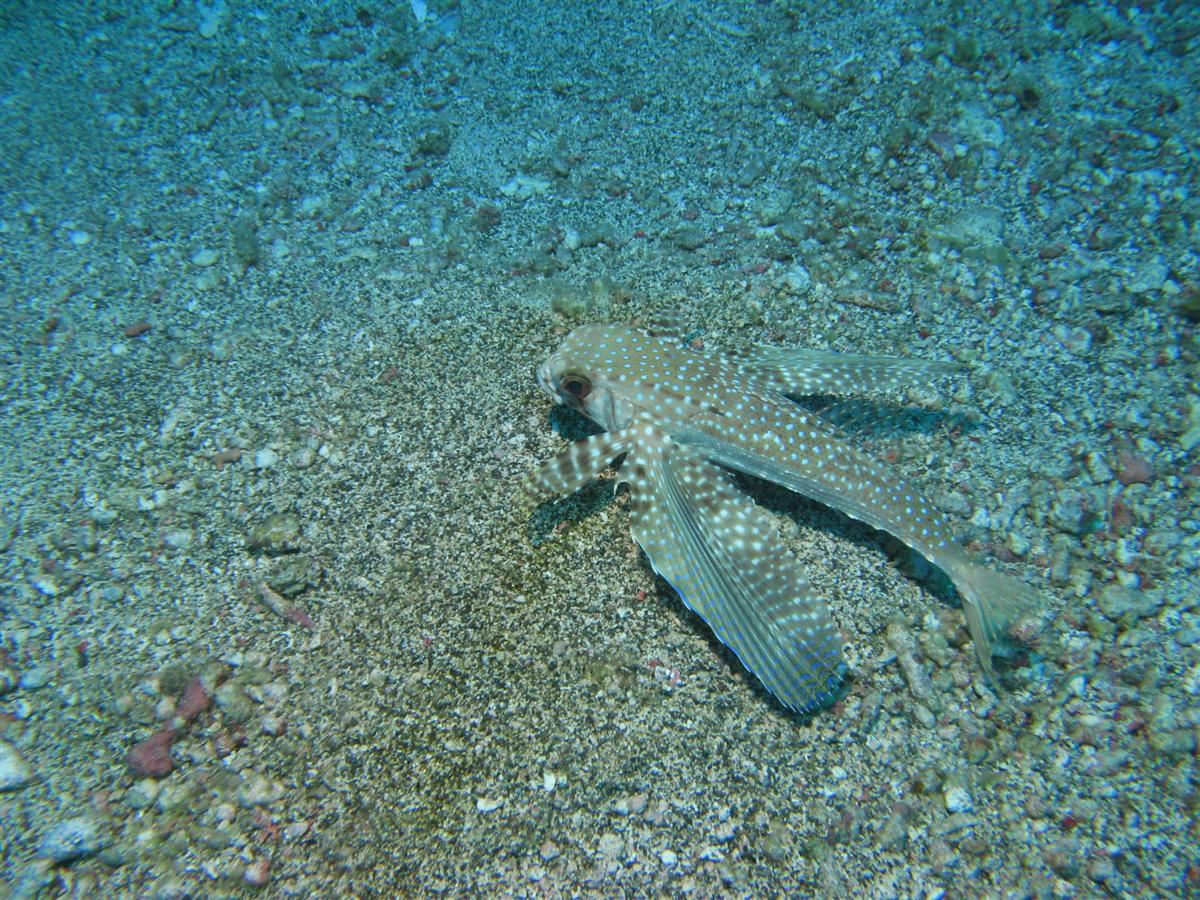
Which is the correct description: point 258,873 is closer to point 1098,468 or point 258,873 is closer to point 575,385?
point 575,385

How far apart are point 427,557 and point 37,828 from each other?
6.29 ft

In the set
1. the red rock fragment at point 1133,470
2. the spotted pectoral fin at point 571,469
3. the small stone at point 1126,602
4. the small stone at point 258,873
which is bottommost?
the small stone at point 1126,602

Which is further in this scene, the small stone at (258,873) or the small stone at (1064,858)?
the small stone at (1064,858)

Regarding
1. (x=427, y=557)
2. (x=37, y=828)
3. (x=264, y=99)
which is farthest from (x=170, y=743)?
(x=264, y=99)

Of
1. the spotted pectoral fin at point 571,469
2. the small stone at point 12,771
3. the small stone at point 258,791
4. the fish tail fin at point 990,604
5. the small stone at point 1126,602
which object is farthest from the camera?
the spotted pectoral fin at point 571,469

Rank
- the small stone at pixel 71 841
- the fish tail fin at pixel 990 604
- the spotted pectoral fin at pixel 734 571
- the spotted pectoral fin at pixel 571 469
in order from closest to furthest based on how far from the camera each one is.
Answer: the small stone at pixel 71 841 → the spotted pectoral fin at pixel 734 571 → the fish tail fin at pixel 990 604 → the spotted pectoral fin at pixel 571 469

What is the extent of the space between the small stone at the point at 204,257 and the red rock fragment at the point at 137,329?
1.86ft

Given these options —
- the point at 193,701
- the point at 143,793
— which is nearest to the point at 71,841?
the point at 143,793

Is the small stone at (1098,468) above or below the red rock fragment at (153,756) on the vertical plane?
below

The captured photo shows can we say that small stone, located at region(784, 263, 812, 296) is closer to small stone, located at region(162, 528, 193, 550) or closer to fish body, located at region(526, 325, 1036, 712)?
fish body, located at region(526, 325, 1036, 712)

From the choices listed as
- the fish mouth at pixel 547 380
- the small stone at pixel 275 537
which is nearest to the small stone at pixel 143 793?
the small stone at pixel 275 537

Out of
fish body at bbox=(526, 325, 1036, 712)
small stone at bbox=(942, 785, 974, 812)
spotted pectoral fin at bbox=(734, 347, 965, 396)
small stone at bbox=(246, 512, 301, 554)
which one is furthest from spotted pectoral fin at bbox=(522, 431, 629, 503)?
small stone at bbox=(942, 785, 974, 812)

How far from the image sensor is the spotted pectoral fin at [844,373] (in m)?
3.71

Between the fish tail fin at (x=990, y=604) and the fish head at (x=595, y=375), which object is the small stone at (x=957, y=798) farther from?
the fish head at (x=595, y=375)
